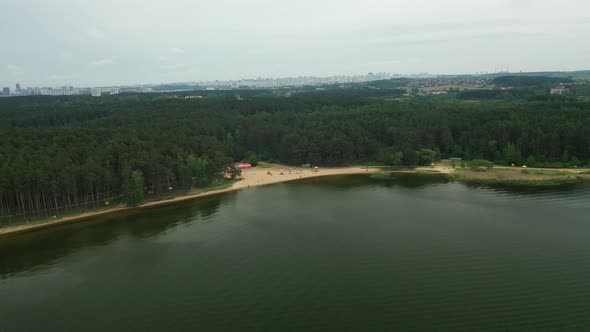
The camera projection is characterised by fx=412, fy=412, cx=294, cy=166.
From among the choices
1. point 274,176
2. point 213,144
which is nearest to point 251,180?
point 274,176

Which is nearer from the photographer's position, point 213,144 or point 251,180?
point 251,180

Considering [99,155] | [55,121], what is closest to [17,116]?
[55,121]

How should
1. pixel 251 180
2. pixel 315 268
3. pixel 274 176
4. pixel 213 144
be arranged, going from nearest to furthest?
pixel 315 268
pixel 251 180
pixel 213 144
pixel 274 176

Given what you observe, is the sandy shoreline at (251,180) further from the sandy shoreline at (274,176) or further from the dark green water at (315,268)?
the dark green water at (315,268)

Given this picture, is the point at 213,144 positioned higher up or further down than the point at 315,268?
higher up

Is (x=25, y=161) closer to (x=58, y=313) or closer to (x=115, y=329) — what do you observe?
(x=58, y=313)

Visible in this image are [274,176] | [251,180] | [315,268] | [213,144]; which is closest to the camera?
[315,268]

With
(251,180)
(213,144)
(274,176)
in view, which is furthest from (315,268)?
(213,144)

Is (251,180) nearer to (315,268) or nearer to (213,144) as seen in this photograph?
(213,144)
